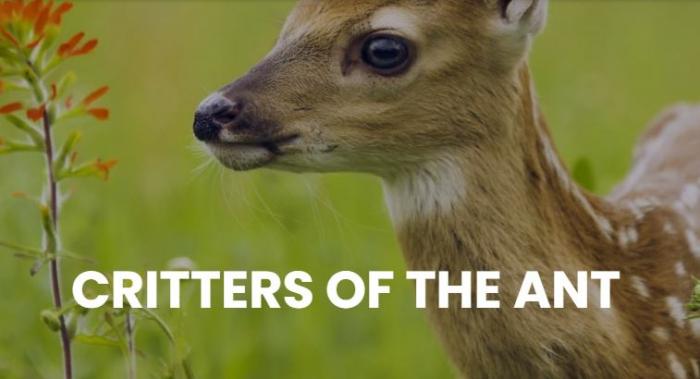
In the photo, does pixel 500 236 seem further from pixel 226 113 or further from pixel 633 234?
pixel 226 113

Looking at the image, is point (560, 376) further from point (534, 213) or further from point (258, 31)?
point (258, 31)

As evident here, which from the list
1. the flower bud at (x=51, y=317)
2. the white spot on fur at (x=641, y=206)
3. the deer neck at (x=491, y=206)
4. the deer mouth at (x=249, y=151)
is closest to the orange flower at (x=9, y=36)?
the flower bud at (x=51, y=317)

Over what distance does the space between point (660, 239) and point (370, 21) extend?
1122mm

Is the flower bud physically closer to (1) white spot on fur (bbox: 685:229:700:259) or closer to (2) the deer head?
(2) the deer head

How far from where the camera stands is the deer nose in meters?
3.84

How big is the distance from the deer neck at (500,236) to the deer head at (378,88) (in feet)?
0.17

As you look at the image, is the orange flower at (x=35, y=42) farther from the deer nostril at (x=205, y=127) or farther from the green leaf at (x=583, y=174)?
the green leaf at (x=583, y=174)

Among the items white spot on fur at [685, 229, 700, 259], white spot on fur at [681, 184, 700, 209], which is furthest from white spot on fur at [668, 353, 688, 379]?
white spot on fur at [681, 184, 700, 209]

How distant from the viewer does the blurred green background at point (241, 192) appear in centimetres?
553

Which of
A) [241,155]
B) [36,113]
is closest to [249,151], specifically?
[241,155]

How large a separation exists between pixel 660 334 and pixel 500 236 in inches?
21.2

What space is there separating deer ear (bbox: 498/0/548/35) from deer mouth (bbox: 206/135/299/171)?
67cm

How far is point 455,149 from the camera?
13.3ft

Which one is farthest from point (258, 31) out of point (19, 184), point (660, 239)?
point (660, 239)
